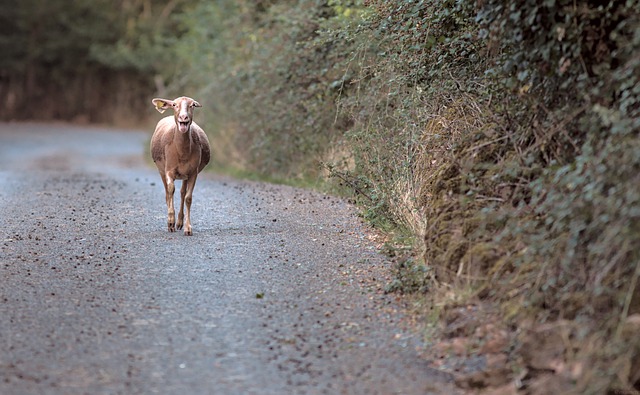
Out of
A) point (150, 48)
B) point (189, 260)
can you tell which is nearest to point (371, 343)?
point (189, 260)

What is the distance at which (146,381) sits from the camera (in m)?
6.62

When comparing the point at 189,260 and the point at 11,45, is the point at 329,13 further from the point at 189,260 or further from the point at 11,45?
the point at 11,45

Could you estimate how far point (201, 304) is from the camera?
28.3 ft

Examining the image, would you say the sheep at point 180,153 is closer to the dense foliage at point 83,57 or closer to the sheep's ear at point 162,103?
the sheep's ear at point 162,103

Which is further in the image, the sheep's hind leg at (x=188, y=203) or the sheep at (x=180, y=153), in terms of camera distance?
the sheep at (x=180, y=153)

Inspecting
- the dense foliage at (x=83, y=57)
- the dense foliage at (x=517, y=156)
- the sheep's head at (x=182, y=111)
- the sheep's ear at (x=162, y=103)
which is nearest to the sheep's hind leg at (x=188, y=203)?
the sheep's head at (x=182, y=111)

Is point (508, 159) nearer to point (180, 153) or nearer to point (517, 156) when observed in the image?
point (517, 156)

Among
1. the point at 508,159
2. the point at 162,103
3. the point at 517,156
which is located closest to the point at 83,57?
the point at 162,103

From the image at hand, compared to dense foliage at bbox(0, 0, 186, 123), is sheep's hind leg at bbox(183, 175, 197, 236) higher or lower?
lower

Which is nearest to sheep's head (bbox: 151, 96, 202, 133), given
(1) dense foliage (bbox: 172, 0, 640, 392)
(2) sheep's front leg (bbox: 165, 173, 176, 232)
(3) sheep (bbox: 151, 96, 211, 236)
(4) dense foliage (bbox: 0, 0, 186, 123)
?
(3) sheep (bbox: 151, 96, 211, 236)

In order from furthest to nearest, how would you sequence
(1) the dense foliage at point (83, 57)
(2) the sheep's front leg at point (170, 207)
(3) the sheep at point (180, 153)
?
(1) the dense foliage at point (83, 57)
(2) the sheep's front leg at point (170, 207)
(3) the sheep at point (180, 153)

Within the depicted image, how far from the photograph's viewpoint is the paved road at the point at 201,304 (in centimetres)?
677

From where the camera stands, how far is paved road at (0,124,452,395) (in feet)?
22.2

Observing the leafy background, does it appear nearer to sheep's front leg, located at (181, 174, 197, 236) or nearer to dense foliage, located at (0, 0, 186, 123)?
sheep's front leg, located at (181, 174, 197, 236)
